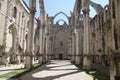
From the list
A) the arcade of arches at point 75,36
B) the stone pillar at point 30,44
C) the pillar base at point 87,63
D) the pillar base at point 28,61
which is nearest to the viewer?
the arcade of arches at point 75,36

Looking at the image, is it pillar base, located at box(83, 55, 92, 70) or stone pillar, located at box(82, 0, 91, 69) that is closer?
pillar base, located at box(83, 55, 92, 70)

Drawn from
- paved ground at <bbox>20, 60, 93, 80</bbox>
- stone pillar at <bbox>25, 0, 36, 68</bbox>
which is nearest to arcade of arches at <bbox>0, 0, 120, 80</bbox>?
stone pillar at <bbox>25, 0, 36, 68</bbox>

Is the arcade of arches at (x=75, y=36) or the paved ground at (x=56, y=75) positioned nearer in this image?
the arcade of arches at (x=75, y=36)

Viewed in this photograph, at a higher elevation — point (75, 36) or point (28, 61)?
point (75, 36)

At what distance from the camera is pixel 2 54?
2270 centimetres

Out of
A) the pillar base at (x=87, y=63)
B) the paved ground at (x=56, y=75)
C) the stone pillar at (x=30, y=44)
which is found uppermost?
the stone pillar at (x=30, y=44)

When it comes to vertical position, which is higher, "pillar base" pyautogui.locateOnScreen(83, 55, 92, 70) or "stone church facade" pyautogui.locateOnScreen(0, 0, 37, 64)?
"stone church facade" pyautogui.locateOnScreen(0, 0, 37, 64)

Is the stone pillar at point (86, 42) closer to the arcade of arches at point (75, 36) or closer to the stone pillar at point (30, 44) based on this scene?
the arcade of arches at point (75, 36)

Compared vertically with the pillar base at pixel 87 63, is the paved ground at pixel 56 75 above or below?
A: below

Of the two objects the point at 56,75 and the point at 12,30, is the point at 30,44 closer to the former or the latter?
the point at 56,75

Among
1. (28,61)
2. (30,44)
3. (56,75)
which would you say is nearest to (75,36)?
(30,44)

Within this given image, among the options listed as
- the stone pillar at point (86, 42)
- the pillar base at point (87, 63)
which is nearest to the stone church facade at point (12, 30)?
the stone pillar at point (86, 42)

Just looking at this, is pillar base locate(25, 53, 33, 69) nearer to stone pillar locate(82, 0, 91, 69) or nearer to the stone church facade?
stone pillar locate(82, 0, 91, 69)

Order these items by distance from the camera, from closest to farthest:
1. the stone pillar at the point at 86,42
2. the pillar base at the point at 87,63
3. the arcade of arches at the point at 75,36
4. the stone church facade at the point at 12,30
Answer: the arcade of arches at the point at 75,36 → the pillar base at the point at 87,63 → the stone pillar at the point at 86,42 → the stone church facade at the point at 12,30
